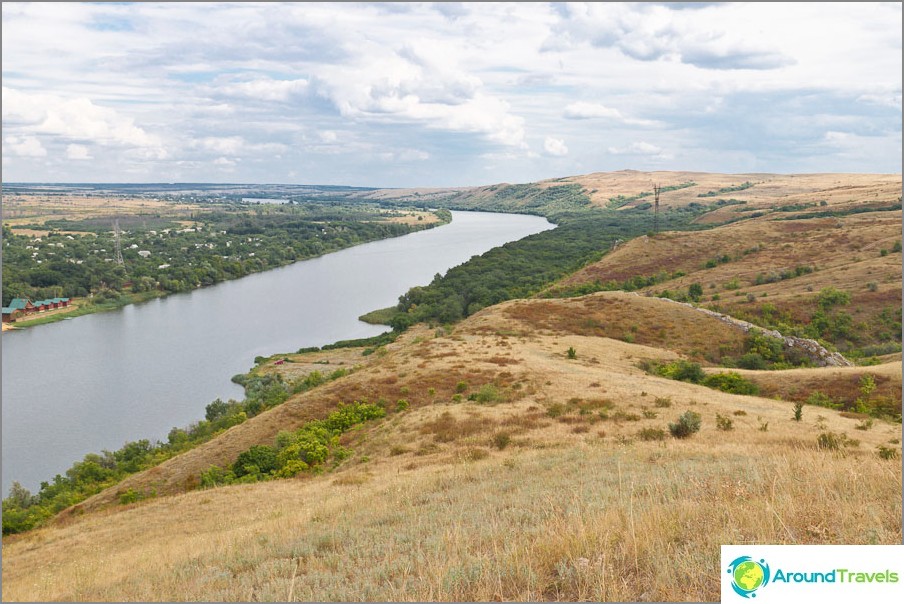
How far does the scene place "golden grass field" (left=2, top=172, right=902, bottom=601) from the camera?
184 inches

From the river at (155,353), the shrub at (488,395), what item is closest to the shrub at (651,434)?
the shrub at (488,395)

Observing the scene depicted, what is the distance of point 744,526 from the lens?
194 inches

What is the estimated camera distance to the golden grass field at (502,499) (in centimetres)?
468

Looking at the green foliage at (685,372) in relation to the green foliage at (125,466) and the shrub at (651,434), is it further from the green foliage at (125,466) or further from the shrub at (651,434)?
the green foliage at (125,466)

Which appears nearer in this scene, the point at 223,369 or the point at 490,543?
the point at 490,543

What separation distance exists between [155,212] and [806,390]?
20881 cm

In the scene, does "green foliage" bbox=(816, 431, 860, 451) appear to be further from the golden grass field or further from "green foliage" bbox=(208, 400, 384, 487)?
"green foliage" bbox=(208, 400, 384, 487)

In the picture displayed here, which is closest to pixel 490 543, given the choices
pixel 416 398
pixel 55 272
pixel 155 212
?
pixel 416 398

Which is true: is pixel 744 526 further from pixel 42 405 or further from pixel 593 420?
pixel 42 405

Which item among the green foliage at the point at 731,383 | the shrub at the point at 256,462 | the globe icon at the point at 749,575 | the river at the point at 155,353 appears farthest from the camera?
the river at the point at 155,353

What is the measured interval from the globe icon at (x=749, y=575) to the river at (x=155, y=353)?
33.0 metres

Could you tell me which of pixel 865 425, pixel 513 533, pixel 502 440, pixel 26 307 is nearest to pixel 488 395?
pixel 502 440

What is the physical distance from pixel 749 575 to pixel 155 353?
55.5 m

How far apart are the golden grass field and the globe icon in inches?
16.8
